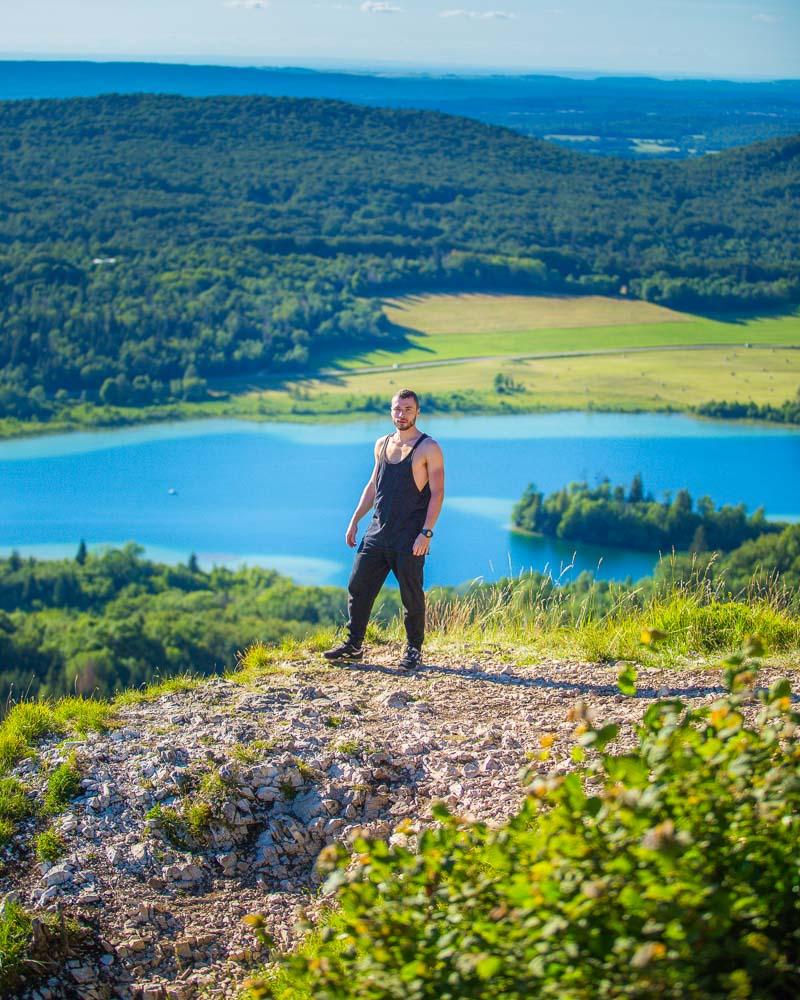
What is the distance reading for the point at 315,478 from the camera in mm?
65938

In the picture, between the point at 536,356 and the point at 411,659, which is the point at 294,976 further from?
the point at 536,356

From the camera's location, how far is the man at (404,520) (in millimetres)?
6051

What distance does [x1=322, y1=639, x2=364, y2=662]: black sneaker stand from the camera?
251 inches

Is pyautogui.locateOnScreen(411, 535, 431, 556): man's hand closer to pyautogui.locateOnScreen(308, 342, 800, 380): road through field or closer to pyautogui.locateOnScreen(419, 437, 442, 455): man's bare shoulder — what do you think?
pyautogui.locateOnScreen(419, 437, 442, 455): man's bare shoulder

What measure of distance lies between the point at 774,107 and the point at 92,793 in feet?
420

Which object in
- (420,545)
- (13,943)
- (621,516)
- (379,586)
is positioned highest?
(420,545)

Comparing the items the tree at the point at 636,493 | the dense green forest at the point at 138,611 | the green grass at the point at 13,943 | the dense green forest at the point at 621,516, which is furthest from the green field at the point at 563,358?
the green grass at the point at 13,943

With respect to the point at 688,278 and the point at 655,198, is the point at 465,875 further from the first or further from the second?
the point at 655,198

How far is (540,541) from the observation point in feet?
166

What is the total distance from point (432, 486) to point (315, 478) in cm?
6004

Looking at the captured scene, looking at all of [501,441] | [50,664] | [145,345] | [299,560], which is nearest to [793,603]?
[50,664]

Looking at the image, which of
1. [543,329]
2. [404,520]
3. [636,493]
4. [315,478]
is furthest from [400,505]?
[543,329]

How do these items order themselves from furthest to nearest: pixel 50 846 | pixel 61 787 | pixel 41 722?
1. pixel 41 722
2. pixel 61 787
3. pixel 50 846

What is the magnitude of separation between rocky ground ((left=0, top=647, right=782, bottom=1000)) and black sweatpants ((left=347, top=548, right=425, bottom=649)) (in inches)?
13.7
